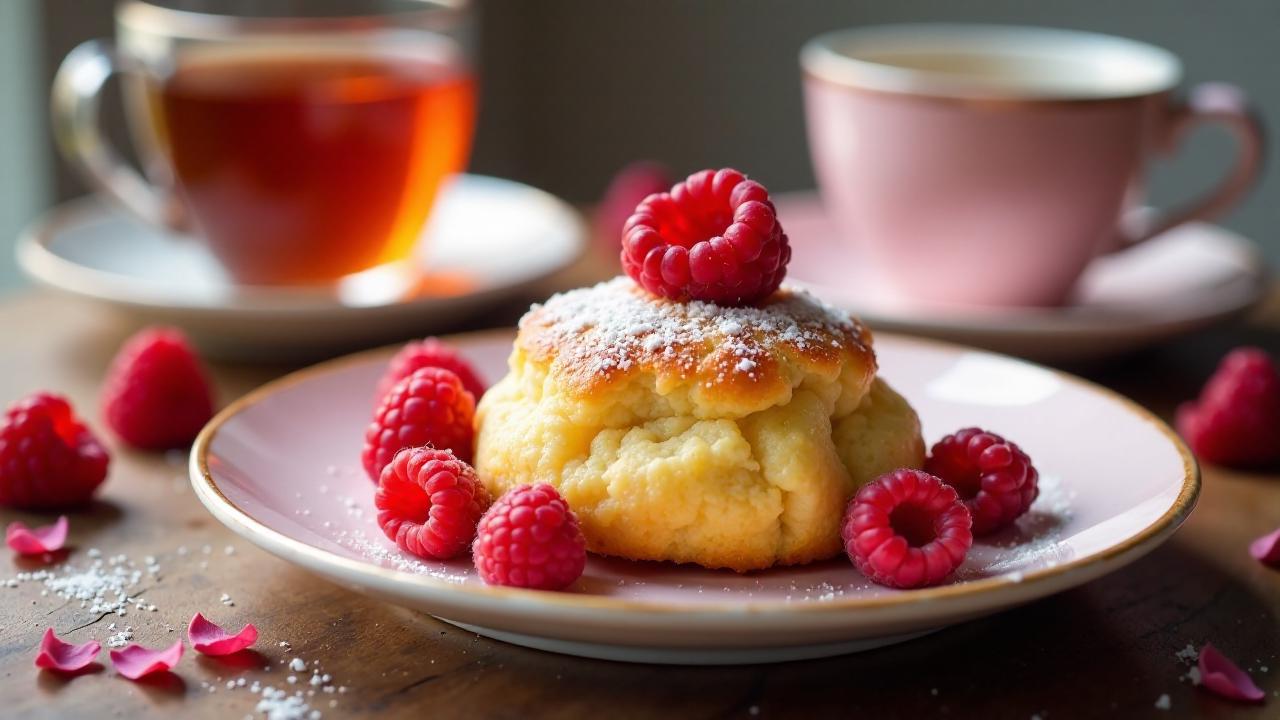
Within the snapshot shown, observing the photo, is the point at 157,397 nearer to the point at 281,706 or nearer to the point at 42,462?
the point at 42,462

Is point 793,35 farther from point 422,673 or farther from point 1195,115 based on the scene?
point 422,673

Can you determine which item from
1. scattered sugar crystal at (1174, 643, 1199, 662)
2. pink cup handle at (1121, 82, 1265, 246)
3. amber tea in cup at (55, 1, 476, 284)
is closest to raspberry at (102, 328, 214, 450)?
amber tea in cup at (55, 1, 476, 284)

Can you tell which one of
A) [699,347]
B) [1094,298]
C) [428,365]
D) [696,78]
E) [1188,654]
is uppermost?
[699,347]

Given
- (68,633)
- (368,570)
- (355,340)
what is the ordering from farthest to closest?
(355,340), (68,633), (368,570)

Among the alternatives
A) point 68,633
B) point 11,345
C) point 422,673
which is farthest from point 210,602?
point 11,345

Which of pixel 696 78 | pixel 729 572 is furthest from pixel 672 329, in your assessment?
pixel 696 78

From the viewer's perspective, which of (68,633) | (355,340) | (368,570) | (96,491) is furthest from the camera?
(355,340)

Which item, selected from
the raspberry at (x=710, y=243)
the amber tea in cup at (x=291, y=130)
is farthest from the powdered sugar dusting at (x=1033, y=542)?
the amber tea in cup at (x=291, y=130)
